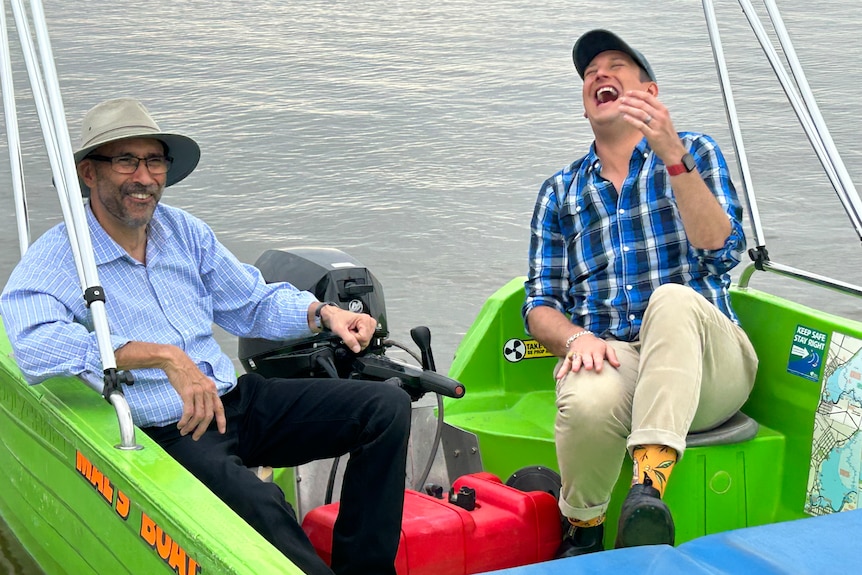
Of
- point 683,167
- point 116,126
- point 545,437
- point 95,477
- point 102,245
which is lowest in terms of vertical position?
point 545,437

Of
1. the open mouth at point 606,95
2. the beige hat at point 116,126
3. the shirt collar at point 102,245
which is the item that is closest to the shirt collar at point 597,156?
the open mouth at point 606,95

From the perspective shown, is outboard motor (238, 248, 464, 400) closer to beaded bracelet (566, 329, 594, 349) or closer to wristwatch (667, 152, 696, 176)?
beaded bracelet (566, 329, 594, 349)

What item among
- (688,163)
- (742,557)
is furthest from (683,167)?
(742,557)

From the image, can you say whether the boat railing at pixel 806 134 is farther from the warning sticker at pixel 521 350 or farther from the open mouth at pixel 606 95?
the warning sticker at pixel 521 350

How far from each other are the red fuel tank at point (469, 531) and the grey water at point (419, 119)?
4.27 feet

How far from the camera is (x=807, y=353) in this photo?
119 inches

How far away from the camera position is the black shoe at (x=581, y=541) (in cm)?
282

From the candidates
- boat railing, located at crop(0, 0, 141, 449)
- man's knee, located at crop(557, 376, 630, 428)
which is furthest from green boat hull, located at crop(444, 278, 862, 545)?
boat railing, located at crop(0, 0, 141, 449)

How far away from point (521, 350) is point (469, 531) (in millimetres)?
912

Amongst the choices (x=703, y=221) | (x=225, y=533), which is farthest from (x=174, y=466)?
(x=703, y=221)

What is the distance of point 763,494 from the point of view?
304 cm

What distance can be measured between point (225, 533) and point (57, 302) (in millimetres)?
758

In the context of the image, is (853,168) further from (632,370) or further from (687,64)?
(632,370)

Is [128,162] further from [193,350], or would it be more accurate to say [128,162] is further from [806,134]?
[806,134]
